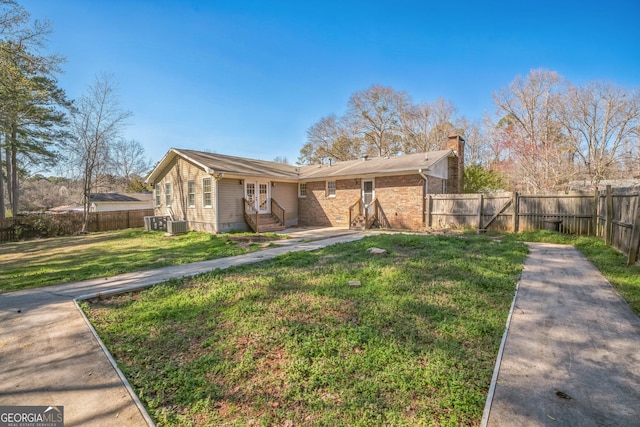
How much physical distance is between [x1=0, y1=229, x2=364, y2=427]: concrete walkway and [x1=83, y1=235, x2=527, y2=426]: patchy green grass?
0.16m

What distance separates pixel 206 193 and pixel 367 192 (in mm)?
8199

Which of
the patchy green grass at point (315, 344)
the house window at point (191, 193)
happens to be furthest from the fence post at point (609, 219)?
the house window at point (191, 193)

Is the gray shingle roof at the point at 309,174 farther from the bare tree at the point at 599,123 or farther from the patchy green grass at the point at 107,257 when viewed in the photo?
the bare tree at the point at 599,123

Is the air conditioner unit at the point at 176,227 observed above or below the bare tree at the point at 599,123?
below

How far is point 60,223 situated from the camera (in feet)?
56.1

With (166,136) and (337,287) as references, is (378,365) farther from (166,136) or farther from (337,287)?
(166,136)

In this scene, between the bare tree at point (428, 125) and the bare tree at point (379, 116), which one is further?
the bare tree at point (379, 116)

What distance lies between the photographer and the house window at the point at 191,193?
15453mm

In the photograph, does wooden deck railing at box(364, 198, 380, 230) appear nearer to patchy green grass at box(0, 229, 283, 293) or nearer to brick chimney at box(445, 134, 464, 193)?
patchy green grass at box(0, 229, 283, 293)

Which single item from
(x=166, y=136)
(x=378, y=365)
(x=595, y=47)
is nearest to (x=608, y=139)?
(x=595, y=47)

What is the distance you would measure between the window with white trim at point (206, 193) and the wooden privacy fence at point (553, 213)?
10.5 metres

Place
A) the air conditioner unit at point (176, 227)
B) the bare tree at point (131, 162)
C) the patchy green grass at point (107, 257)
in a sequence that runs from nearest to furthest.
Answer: the patchy green grass at point (107, 257) < the air conditioner unit at point (176, 227) < the bare tree at point (131, 162)

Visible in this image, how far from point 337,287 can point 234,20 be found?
36.1ft

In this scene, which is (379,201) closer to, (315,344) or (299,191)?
(299,191)
